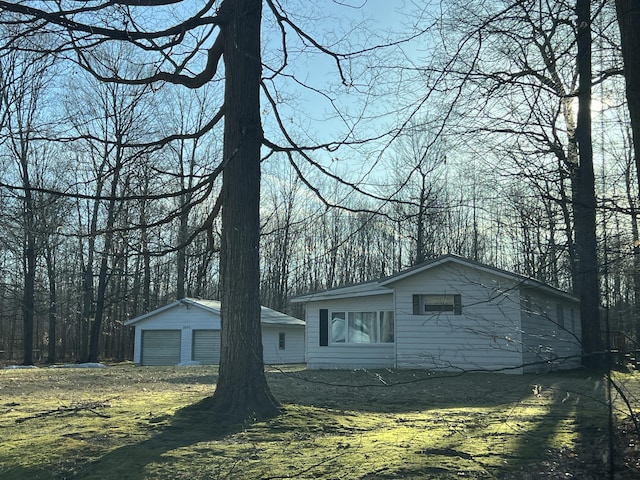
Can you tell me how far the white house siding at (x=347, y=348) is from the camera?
816 inches

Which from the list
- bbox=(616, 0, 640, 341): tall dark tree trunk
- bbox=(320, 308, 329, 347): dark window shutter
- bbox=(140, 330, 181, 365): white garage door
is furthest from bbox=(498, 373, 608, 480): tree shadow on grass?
bbox=(140, 330, 181, 365): white garage door

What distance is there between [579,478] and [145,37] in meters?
6.69

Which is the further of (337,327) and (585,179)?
(337,327)

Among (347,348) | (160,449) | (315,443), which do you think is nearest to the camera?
(160,449)

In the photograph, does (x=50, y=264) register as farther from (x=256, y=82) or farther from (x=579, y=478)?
(x=579, y=478)

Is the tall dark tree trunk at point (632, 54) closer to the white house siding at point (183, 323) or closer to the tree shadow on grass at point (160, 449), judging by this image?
the tree shadow on grass at point (160, 449)

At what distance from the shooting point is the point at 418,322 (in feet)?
64.3

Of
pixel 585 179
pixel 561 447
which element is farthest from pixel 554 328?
pixel 561 447

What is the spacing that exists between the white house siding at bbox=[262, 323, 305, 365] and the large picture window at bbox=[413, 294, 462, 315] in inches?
500

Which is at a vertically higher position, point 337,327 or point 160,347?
point 337,327

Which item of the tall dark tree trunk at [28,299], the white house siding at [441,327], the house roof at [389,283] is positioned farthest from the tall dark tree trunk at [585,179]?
the tall dark tree trunk at [28,299]

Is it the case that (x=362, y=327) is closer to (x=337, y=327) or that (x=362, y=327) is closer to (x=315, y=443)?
(x=337, y=327)

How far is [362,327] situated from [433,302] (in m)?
3.02

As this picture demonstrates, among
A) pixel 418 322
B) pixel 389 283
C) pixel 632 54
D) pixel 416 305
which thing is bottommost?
pixel 418 322
